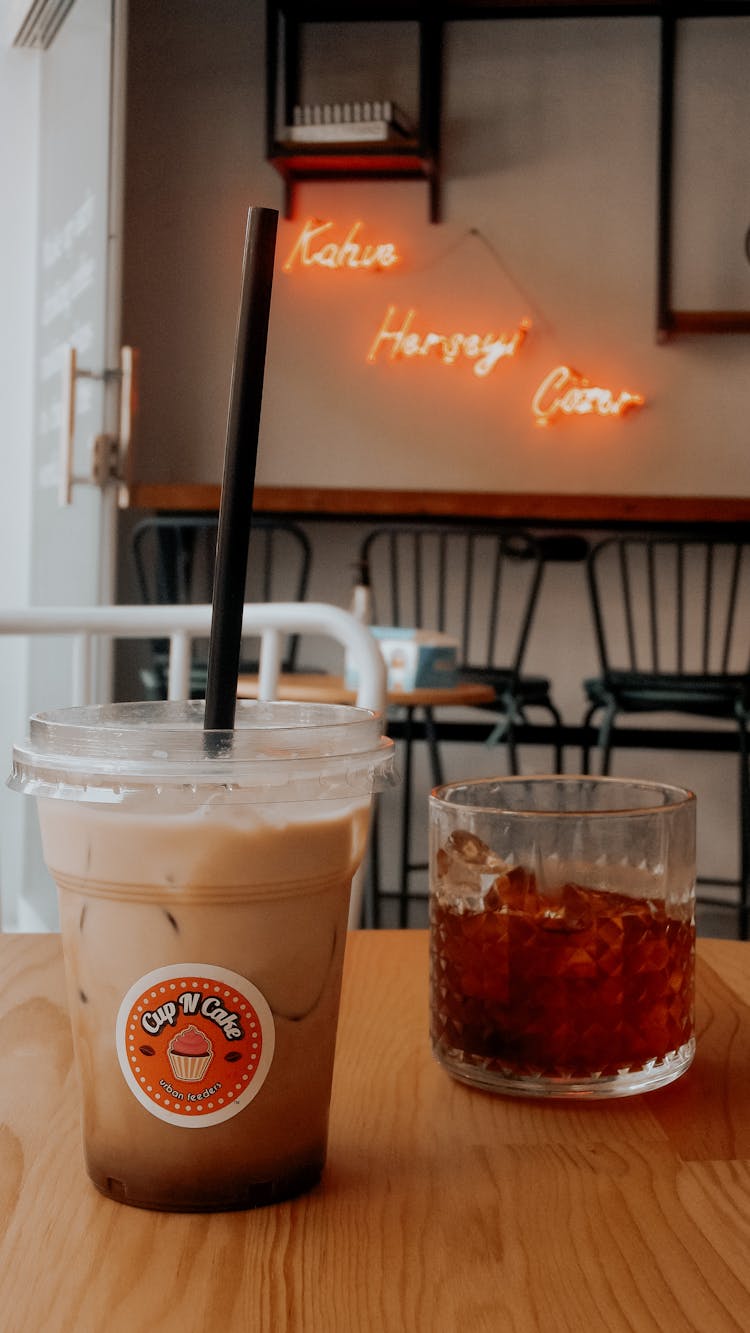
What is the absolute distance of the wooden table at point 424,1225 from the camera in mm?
330

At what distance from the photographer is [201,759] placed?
39cm

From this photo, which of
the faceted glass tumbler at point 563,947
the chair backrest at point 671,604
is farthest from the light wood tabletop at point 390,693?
the faceted glass tumbler at point 563,947

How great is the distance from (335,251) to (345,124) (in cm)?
42

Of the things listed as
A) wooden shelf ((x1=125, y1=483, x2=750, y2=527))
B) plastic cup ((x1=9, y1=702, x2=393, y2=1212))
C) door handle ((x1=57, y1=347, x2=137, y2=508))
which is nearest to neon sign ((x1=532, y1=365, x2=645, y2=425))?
wooden shelf ((x1=125, y1=483, x2=750, y2=527))

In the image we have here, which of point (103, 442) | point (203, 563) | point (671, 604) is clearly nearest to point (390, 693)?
point (103, 442)

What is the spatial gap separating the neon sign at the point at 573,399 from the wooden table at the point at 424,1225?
403cm

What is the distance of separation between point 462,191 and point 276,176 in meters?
0.65

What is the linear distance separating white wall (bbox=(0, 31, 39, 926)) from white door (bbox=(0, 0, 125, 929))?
0.67ft

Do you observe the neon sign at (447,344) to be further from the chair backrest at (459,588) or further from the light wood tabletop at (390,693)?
the light wood tabletop at (390,693)

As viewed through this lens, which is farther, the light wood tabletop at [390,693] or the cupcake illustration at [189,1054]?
the light wood tabletop at [390,693]

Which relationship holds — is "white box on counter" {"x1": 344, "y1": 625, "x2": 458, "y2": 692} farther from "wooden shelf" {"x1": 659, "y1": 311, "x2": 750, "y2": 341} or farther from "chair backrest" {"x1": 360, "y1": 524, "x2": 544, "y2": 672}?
"wooden shelf" {"x1": 659, "y1": 311, "x2": 750, "y2": 341}

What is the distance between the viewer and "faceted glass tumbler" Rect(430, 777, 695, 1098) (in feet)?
1.57

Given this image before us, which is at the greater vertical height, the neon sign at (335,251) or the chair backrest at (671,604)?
the neon sign at (335,251)

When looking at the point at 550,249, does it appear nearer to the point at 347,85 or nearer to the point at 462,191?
the point at 462,191
